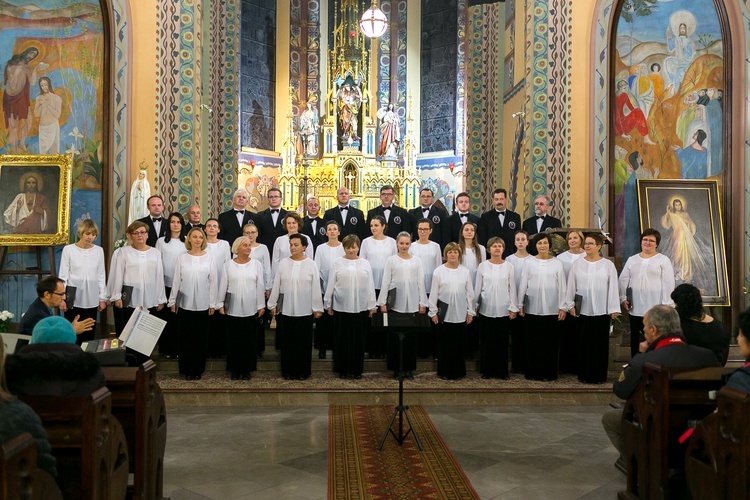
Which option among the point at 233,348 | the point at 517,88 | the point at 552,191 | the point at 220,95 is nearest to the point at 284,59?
the point at 220,95

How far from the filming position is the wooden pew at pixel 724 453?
11.2 feet

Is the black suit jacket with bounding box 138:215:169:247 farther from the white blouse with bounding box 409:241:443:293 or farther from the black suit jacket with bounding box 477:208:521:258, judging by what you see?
the black suit jacket with bounding box 477:208:521:258

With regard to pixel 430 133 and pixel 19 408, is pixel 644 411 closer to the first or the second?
pixel 19 408

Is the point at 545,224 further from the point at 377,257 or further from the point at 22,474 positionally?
the point at 22,474

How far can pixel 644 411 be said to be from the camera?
4.59 meters

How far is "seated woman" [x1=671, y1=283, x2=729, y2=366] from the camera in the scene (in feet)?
17.1

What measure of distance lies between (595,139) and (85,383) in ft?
30.3

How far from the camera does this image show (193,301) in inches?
335

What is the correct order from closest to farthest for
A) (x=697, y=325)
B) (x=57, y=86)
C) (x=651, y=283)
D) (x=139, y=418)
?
(x=139, y=418), (x=697, y=325), (x=651, y=283), (x=57, y=86)

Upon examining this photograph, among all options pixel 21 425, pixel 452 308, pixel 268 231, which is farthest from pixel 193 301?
pixel 21 425

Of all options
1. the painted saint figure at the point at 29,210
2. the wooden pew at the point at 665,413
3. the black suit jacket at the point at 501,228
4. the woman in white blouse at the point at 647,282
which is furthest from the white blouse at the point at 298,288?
the wooden pew at the point at 665,413

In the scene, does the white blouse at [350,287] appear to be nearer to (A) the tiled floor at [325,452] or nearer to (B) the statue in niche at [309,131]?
(A) the tiled floor at [325,452]

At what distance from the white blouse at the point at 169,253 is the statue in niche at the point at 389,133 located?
11621mm

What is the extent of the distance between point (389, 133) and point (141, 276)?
12621 mm
